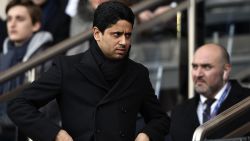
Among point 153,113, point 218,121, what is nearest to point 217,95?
point 218,121

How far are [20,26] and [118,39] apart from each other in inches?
141

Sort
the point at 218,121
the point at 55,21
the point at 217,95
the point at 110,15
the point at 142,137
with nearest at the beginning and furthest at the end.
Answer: the point at 110,15, the point at 142,137, the point at 218,121, the point at 217,95, the point at 55,21

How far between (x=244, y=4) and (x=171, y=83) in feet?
3.62

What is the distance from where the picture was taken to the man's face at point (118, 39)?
205 inches

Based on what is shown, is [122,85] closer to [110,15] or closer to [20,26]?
[110,15]

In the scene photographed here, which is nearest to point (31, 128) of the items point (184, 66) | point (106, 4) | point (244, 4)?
point (106, 4)

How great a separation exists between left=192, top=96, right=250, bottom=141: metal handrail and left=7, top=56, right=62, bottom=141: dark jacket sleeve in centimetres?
85

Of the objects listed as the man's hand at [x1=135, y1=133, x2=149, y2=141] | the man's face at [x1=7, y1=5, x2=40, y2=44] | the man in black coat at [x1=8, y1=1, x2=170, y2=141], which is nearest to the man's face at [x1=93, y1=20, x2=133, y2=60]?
the man in black coat at [x1=8, y1=1, x2=170, y2=141]

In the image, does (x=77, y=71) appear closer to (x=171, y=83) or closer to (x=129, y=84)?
(x=129, y=84)

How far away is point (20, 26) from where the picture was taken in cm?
864

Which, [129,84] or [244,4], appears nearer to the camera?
[129,84]

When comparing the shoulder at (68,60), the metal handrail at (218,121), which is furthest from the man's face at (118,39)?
the metal handrail at (218,121)

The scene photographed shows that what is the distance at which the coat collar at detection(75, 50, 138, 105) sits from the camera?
5.31 metres

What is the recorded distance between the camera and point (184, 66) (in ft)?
29.7
